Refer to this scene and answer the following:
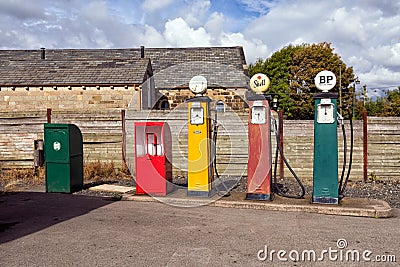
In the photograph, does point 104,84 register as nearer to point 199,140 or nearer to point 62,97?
point 62,97

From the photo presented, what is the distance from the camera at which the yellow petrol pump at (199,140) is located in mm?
8297

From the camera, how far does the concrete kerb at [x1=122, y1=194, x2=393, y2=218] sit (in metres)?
7.14

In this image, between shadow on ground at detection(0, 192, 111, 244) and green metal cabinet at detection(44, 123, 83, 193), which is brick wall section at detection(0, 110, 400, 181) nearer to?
green metal cabinet at detection(44, 123, 83, 193)

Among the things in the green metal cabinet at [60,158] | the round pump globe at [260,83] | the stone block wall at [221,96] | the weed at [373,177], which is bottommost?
the weed at [373,177]

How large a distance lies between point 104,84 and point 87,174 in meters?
6.92

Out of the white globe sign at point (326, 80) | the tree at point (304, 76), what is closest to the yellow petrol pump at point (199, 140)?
the white globe sign at point (326, 80)

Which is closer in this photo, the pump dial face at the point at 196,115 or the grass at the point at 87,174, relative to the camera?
the pump dial face at the point at 196,115

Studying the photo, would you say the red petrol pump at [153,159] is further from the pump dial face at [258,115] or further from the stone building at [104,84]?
the stone building at [104,84]

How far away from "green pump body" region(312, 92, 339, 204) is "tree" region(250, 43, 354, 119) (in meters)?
33.8

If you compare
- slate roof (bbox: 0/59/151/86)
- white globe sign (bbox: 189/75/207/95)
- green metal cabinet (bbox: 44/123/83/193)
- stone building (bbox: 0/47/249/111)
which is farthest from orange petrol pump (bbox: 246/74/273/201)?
slate roof (bbox: 0/59/151/86)

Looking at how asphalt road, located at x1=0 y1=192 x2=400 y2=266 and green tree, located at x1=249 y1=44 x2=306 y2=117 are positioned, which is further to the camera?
green tree, located at x1=249 y1=44 x2=306 y2=117

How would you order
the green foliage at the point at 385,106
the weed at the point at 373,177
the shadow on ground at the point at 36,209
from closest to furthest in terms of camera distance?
the shadow on ground at the point at 36,209 → the weed at the point at 373,177 → the green foliage at the point at 385,106

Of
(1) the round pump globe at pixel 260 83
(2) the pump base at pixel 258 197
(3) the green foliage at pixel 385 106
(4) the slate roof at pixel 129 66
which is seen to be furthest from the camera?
(3) the green foliage at pixel 385 106

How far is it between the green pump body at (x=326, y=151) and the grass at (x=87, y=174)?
5792 mm
